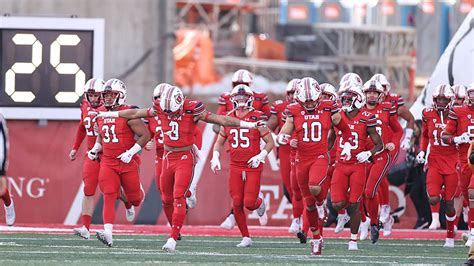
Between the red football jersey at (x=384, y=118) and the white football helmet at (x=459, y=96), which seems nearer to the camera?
the red football jersey at (x=384, y=118)

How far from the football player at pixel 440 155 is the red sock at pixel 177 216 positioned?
142 inches

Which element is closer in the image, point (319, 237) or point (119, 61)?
point (319, 237)

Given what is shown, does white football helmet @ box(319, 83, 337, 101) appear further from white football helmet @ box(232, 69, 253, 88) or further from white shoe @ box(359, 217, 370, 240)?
white shoe @ box(359, 217, 370, 240)

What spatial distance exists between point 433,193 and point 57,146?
17.6ft

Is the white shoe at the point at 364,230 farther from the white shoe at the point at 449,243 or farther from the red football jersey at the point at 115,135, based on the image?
the red football jersey at the point at 115,135

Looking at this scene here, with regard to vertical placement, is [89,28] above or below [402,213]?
above

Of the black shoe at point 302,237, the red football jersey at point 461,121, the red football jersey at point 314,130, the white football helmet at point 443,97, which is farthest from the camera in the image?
the white football helmet at point 443,97

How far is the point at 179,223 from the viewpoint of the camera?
58.6ft

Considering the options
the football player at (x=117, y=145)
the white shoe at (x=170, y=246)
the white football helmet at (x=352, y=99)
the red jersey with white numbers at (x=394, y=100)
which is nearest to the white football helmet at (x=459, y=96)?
the red jersey with white numbers at (x=394, y=100)

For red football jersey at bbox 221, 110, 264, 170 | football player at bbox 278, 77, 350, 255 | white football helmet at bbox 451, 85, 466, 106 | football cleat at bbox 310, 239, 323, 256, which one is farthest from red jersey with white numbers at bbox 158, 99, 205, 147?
white football helmet at bbox 451, 85, 466, 106

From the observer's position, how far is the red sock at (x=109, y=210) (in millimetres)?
18453

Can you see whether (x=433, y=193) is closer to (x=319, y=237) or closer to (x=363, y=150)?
(x=363, y=150)

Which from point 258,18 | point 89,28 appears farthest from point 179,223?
point 258,18

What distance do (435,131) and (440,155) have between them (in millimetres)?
316
